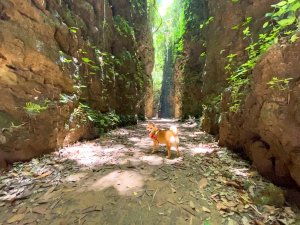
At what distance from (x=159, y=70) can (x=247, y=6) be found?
27472 mm

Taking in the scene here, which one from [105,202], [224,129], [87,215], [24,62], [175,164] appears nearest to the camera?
[87,215]

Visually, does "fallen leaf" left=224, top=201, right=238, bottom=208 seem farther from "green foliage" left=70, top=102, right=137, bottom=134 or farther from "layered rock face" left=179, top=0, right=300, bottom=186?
"green foliage" left=70, top=102, right=137, bottom=134

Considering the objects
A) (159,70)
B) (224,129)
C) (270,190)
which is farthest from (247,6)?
(159,70)

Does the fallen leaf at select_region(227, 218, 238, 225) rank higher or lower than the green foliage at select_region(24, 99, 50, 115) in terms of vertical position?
lower

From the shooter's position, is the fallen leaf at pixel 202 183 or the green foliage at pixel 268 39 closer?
the green foliage at pixel 268 39

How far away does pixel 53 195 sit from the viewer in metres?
3.52

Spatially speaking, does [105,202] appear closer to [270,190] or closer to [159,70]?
[270,190]

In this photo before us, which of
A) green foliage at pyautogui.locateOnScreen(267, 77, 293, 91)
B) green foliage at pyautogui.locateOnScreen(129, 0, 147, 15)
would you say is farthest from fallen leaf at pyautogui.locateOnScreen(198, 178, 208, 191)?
green foliage at pyautogui.locateOnScreen(129, 0, 147, 15)

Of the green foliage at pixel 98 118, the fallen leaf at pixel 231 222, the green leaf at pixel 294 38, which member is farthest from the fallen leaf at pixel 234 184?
the green foliage at pixel 98 118

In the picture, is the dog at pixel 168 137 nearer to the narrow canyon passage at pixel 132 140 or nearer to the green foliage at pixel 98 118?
the narrow canyon passage at pixel 132 140

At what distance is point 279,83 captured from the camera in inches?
144

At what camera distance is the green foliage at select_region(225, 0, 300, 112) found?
348 cm

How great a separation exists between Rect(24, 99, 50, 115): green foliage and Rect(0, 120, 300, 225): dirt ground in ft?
3.58

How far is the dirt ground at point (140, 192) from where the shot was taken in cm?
304
